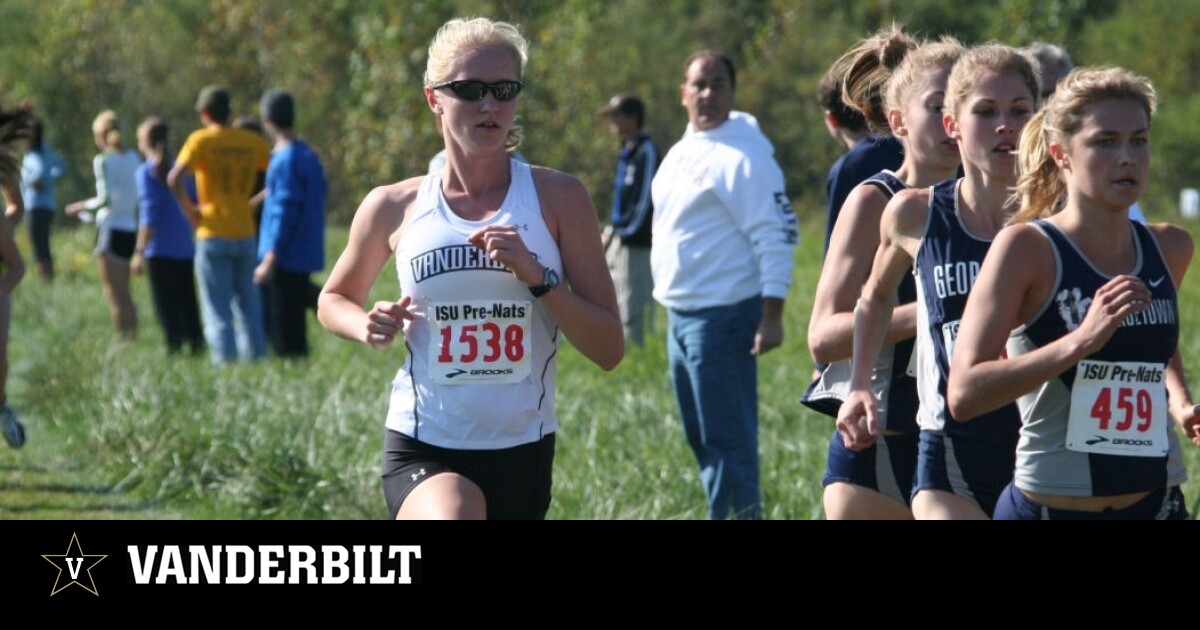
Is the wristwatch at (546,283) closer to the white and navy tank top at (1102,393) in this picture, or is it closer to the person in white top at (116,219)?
the white and navy tank top at (1102,393)

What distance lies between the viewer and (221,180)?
13.5 metres

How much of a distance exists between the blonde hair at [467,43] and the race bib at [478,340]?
503mm

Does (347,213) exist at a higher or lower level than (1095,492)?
higher

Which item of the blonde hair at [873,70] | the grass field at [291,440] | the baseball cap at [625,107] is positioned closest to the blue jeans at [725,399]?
the grass field at [291,440]

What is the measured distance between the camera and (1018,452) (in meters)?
4.17

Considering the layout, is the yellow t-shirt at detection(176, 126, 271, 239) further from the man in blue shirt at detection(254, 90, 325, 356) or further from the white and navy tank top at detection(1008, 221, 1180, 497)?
the white and navy tank top at detection(1008, 221, 1180, 497)

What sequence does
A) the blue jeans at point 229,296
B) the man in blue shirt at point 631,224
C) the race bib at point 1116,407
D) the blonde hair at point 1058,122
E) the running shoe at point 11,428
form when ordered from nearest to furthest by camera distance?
the race bib at point 1116,407
the blonde hair at point 1058,122
the running shoe at point 11,428
the blue jeans at point 229,296
the man in blue shirt at point 631,224

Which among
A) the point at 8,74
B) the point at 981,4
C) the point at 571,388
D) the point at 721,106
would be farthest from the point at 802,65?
the point at 721,106

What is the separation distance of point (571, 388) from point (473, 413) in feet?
21.6

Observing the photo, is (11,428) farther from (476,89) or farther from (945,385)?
(945,385)
